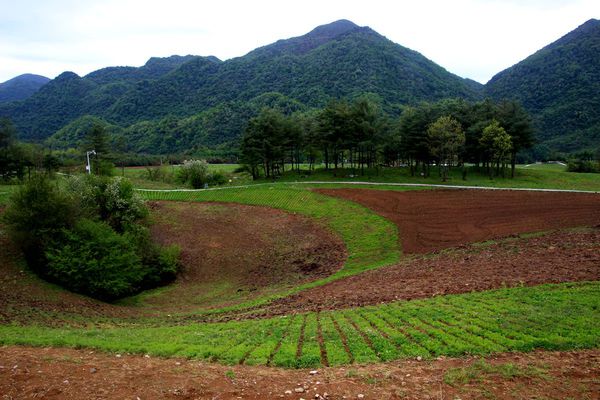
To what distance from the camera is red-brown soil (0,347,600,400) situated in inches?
346

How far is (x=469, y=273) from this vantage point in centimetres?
2030

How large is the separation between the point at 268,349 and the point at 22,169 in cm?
7684

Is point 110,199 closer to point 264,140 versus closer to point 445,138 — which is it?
point 264,140

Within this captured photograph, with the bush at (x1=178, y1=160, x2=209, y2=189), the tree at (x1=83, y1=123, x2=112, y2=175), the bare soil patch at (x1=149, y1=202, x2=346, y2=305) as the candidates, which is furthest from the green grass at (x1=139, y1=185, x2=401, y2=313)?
the tree at (x1=83, y1=123, x2=112, y2=175)

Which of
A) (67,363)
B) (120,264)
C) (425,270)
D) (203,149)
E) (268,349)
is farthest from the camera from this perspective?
(203,149)

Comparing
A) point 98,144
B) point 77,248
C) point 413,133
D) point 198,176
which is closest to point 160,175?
point 98,144

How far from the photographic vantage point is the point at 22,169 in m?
68.4

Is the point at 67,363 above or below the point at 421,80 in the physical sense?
below

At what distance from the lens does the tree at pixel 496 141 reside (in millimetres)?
62062

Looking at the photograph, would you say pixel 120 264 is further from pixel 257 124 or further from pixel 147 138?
pixel 147 138

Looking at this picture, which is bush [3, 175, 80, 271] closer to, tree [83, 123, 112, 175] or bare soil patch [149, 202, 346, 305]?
bare soil patch [149, 202, 346, 305]

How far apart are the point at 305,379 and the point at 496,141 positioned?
6367 centimetres

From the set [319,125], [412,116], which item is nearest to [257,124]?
[319,125]

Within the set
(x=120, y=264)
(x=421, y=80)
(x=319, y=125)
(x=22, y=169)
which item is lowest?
(x=120, y=264)
